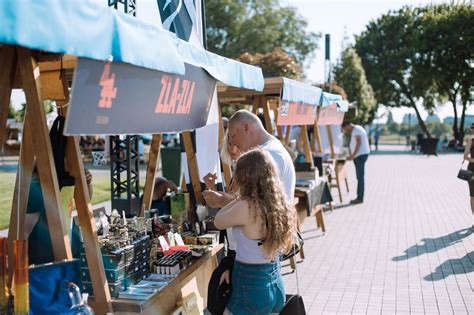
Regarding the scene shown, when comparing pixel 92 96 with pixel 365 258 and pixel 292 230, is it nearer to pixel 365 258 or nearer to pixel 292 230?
pixel 292 230

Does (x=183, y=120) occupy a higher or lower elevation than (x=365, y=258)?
higher

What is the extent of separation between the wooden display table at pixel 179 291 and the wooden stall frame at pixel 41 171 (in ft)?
0.38

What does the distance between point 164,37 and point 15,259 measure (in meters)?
1.41

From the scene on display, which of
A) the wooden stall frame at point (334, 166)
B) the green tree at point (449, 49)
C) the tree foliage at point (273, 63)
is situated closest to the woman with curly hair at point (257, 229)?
the wooden stall frame at point (334, 166)

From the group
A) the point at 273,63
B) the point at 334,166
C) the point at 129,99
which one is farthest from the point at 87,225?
the point at 273,63

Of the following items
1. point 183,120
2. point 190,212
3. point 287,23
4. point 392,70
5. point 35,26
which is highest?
point 287,23

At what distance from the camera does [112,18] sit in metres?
2.39

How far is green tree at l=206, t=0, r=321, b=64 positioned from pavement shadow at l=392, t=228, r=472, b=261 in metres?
26.9

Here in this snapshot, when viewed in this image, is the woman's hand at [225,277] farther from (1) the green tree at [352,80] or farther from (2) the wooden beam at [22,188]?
(1) the green tree at [352,80]

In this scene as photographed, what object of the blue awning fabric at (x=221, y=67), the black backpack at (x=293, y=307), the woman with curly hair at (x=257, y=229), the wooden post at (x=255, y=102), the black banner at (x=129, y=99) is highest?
the blue awning fabric at (x=221, y=67)

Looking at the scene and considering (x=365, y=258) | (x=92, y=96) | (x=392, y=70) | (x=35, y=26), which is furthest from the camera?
(x=392, y=70)

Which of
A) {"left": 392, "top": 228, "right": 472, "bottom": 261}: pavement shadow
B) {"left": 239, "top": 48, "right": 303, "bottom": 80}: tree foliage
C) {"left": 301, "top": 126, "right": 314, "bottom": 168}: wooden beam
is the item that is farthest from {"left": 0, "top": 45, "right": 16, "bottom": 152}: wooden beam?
{"left": 239, "top": 48, "right": 303, "bottom": 80}: tree foliage

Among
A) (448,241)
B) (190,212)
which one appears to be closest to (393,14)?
(448,241)

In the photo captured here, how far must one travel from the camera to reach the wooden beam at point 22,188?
2730 mm
